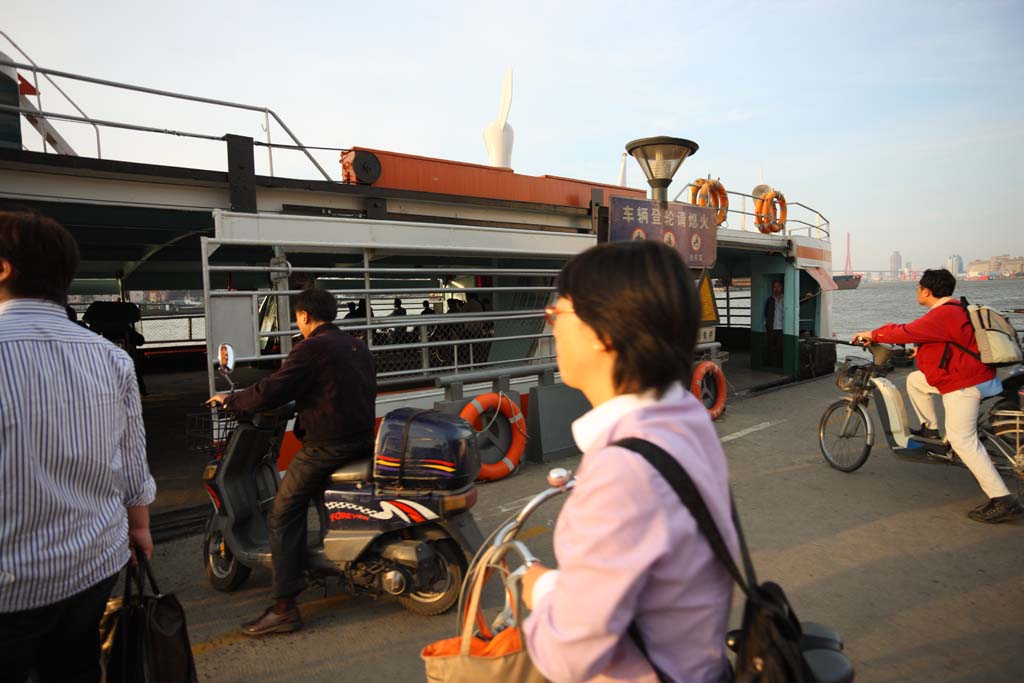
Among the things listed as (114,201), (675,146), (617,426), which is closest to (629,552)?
(617,426)

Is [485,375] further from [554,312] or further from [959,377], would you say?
[554,312]

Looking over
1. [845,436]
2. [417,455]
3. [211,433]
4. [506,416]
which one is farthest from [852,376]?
[211,433]

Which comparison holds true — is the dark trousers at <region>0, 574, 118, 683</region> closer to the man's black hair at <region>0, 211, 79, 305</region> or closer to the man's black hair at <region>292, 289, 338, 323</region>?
the man's black hair at <region>0, 211, 79, 305</region>

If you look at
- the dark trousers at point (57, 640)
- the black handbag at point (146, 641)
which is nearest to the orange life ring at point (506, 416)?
the black handbag at point (146, 641)

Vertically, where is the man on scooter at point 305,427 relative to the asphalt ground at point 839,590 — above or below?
above

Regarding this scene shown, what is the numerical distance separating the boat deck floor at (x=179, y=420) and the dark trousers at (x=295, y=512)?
4.07ft

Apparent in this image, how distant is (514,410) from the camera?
6.66 m

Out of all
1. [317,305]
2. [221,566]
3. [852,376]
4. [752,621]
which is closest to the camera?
[752,621]

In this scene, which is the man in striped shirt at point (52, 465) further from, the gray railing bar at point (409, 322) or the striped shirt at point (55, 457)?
the gray railing bar at point (409, 322)

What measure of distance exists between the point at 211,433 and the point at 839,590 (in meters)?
3.85

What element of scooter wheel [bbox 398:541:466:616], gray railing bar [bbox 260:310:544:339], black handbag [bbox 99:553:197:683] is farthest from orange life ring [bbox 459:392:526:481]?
black handbag [bbox 99:553:197:683]

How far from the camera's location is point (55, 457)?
1.70 m

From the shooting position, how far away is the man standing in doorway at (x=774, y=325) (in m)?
13.4

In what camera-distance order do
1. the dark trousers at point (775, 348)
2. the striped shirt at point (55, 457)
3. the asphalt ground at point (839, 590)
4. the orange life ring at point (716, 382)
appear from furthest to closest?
the dark trousers at point (775, 348) < the orange life ring at point (716, 382) < the asphalt ground at point (839, 590) < the striped shirt at point (55, 457)
